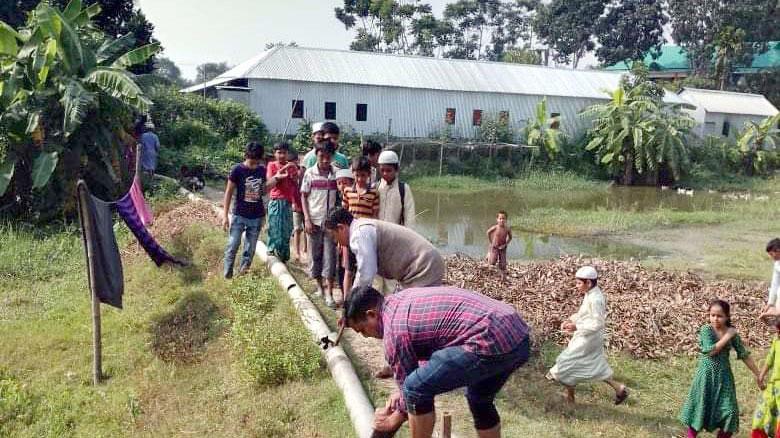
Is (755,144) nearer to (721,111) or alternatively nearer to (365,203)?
(721,111)

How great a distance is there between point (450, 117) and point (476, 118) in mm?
1391

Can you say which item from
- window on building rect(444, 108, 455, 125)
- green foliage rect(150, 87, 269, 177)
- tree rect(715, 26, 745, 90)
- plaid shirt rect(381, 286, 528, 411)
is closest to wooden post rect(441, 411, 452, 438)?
plaid shirt rect(381, 286, 528, 411)

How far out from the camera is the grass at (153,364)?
4.92 meters

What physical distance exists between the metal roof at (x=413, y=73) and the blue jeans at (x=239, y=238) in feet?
61.2

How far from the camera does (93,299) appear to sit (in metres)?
Result: 6.50

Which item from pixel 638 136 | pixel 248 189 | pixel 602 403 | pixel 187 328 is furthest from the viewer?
pixel 638 136

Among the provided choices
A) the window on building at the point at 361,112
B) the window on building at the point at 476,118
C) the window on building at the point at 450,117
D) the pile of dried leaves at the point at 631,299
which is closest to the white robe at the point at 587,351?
the pile of dried leaves at the point at 631,299

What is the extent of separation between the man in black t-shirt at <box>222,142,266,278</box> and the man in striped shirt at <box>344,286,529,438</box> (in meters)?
4.33

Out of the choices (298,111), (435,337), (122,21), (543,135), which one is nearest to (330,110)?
(298,111)

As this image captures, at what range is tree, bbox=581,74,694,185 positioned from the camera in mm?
26812

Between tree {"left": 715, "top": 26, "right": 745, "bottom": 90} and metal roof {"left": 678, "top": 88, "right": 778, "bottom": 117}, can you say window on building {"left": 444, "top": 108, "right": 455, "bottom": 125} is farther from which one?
tree {"left": 715, "top": 26, "right": 745, "bottom": 90}

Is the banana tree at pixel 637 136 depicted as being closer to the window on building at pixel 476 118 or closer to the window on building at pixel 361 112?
the window on building at pixel 476 118

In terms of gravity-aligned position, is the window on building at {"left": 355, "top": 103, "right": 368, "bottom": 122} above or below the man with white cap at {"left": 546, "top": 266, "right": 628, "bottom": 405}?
above

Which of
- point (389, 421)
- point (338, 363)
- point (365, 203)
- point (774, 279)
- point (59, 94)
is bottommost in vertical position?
point (338, 363)
